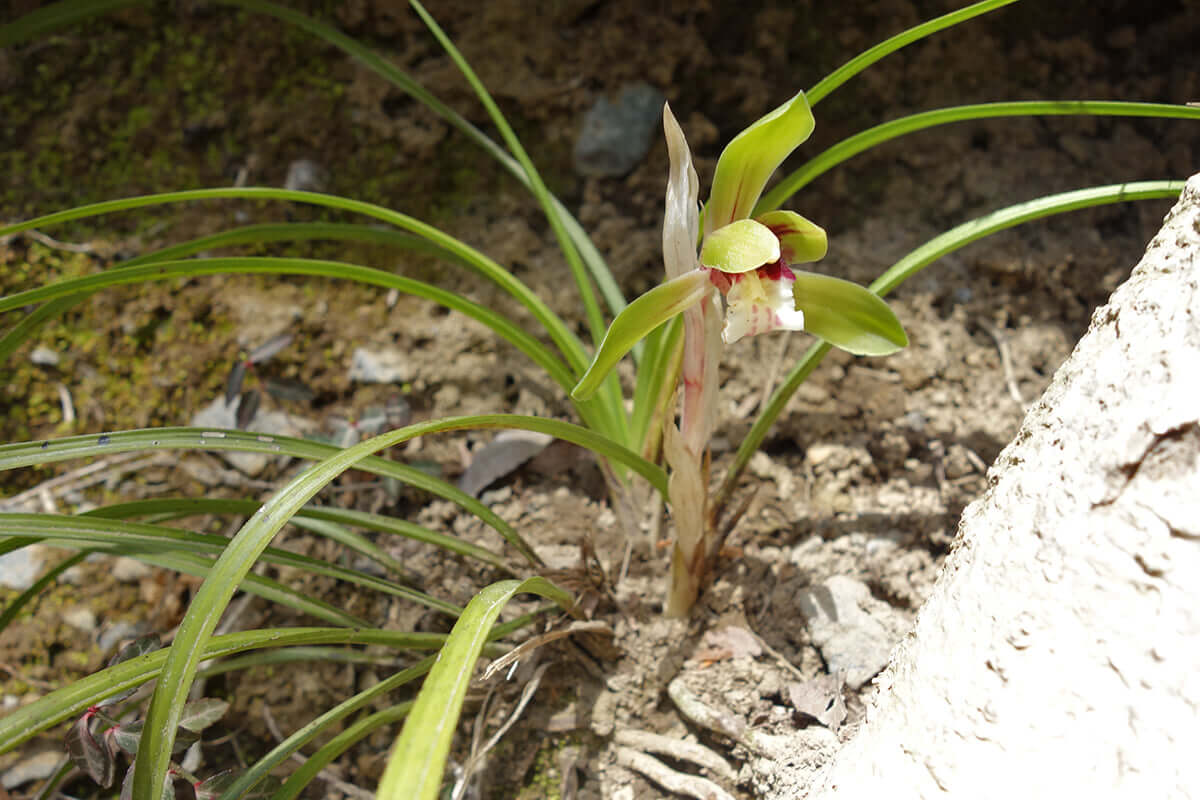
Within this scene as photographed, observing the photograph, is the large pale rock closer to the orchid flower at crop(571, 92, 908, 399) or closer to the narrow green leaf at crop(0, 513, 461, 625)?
the orchid flower at crop(571, 92, 908, 399)

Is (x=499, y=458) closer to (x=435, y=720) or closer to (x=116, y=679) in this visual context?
(x=116, y=679)

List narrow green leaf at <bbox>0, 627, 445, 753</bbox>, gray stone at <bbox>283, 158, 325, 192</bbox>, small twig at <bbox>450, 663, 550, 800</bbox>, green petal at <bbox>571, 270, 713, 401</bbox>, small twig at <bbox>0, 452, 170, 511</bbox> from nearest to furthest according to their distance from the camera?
narrow green leaf at <bbox>0, 627, 445, 753</bbox> < green petal at <bbox>571, 270, 713, 401</bbox> < small twig at <bbox>450, 663, 550, 800</bbox> < small twig at <bbox>0, 452, 170, 511</bbox> < gray stone at <bbox>283, 158, 325, 192</bbox>

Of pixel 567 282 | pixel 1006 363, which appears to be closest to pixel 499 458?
pixel 567 282

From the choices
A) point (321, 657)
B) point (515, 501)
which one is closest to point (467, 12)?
point (515, 501)

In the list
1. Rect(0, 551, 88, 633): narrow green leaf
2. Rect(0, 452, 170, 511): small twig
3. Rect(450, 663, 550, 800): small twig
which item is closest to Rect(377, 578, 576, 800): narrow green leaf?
Rect(450, 663, 550, 800): small twig

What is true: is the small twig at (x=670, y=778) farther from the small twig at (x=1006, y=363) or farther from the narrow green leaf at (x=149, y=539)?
the small twig at (x=1006, y=363)

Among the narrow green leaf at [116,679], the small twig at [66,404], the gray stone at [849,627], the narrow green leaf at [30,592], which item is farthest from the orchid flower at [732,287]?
the small twig at [66,404]

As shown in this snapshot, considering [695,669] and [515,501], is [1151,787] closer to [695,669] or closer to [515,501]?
[695,669]
